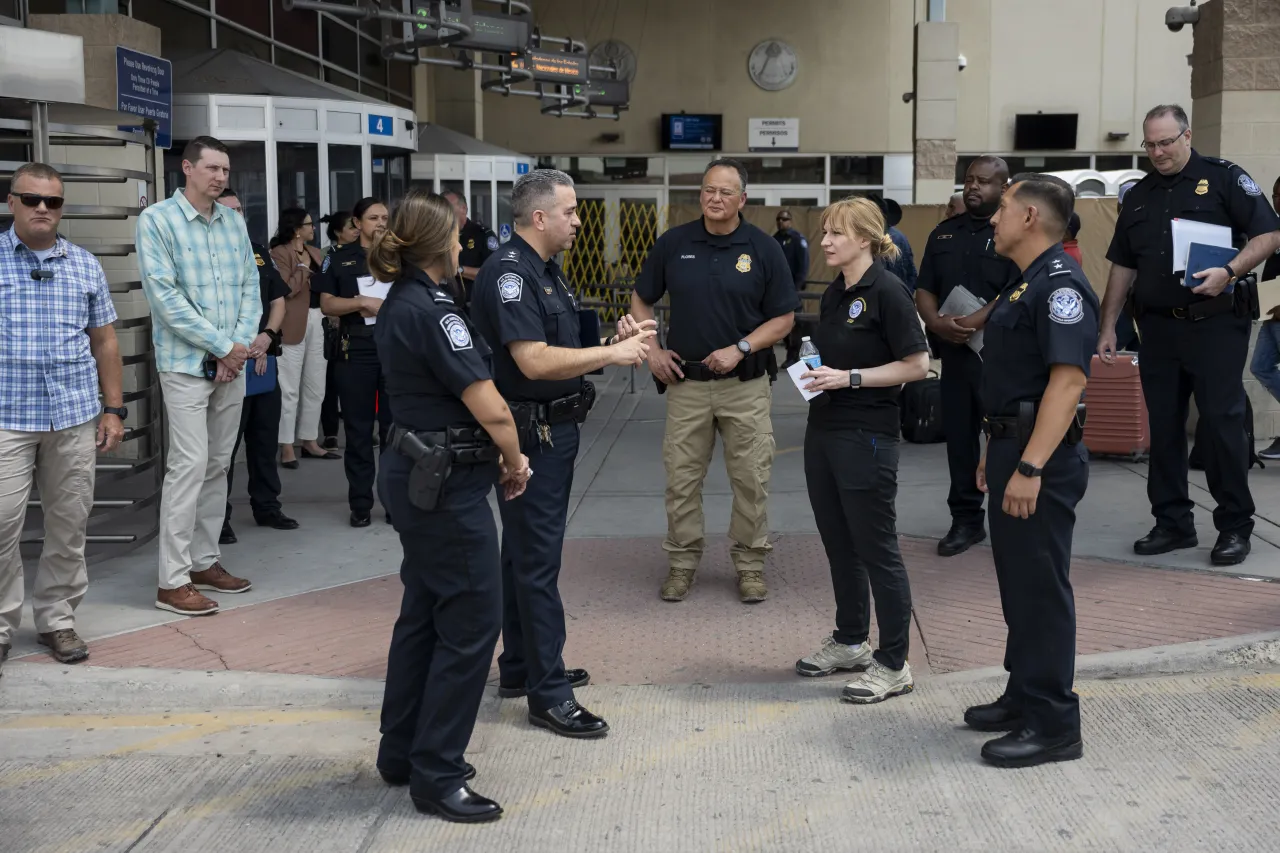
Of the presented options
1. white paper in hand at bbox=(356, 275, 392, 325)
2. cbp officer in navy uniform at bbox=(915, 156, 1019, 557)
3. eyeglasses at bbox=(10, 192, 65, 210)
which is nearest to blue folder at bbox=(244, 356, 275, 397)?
white paper in hand at bbox=(356, 275, 392, 325)

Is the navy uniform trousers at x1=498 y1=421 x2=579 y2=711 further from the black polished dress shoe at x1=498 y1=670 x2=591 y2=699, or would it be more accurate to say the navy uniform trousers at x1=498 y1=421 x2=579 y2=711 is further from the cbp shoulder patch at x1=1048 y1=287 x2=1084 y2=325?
the cbp shoulder patch at x1=1048 y1=287 x2=1084 y2=325

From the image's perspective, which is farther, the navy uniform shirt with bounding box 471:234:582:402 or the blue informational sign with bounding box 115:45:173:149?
the blue informational sign with bounding box 115:45:173:149

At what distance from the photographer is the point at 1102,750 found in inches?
192

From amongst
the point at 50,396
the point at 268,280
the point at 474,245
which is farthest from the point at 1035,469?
the point at 474,245

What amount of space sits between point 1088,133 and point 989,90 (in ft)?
7.50

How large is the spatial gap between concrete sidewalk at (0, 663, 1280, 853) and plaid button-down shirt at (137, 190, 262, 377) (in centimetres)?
153

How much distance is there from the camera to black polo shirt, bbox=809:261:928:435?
537cm

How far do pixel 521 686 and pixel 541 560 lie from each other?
2.24 feet

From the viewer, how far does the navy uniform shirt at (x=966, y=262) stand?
Answer: 7.35 metres

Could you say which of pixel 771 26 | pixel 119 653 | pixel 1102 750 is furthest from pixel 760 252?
pixel 771 26

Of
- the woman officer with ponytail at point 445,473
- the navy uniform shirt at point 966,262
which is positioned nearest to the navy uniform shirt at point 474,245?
the navy uniform shirt at point 966,262

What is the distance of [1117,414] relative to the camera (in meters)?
9.87

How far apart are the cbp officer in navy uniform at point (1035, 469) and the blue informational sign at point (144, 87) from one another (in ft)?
22.0

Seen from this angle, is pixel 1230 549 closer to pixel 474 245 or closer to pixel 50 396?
pixel 50 396
